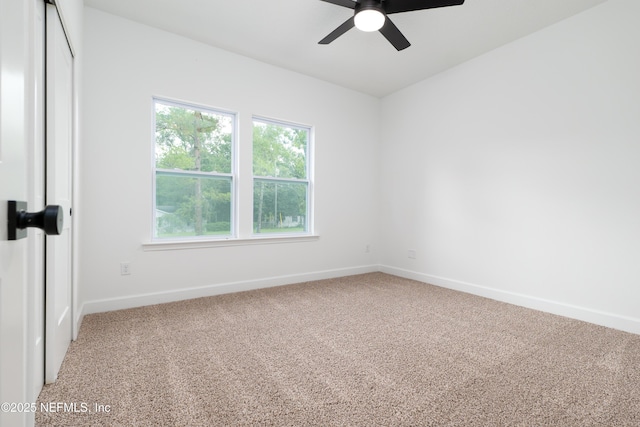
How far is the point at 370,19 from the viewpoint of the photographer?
231 centimetres

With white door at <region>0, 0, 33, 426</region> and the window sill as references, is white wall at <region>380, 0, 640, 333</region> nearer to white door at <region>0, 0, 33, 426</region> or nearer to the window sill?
the window sill

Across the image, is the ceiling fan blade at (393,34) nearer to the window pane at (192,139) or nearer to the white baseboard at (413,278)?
the window pane at (192,139)

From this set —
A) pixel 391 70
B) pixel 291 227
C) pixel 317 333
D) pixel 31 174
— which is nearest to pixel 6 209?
pixel 31 174

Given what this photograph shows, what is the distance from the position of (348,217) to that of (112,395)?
3433 millimetres

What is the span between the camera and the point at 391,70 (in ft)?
12.7

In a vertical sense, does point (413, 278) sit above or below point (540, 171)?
below

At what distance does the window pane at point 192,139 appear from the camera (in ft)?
10.4

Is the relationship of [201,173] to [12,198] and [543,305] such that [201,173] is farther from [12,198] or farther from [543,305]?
[543,305]

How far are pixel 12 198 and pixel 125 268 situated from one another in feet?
8.94

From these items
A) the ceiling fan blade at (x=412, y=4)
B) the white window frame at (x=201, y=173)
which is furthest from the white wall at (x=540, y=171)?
the white window frame at (x=201, y=173)

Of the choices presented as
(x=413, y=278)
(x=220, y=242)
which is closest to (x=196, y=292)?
(x=220, y=242)

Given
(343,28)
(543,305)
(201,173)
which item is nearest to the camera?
(343,28)

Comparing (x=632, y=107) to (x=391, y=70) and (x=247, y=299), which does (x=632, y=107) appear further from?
(x=247, y=299)

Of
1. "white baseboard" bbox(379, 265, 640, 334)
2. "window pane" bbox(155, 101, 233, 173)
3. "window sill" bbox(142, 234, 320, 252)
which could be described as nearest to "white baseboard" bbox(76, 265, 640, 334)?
"white baseboard" bbox(379, 265, 640, 334)
